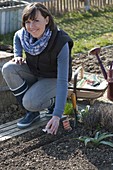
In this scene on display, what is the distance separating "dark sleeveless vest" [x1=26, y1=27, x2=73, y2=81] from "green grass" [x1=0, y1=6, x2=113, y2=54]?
326 centimetres

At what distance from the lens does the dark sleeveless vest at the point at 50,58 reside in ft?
15.5

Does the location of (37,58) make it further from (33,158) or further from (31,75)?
(33,158)

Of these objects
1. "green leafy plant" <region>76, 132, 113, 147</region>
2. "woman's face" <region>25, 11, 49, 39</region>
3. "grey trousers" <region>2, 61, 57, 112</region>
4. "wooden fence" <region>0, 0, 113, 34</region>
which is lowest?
"wooden fence" <region>0, 0, 113, 34</region>

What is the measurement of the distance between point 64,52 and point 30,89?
0.55m

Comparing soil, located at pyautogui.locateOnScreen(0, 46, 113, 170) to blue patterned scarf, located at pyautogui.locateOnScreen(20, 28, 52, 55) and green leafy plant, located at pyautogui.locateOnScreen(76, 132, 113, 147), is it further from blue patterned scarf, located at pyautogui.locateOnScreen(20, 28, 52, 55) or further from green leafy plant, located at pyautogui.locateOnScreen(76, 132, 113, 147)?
blue patterned scarf, located at pyautogui.locateOnScreen(20, 28, 52, 55)

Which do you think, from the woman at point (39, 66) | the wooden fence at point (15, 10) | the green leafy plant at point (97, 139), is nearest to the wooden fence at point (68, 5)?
the wooden fence at point (15, 10)

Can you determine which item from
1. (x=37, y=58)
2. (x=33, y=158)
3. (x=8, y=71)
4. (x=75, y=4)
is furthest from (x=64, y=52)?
(x=75, y=4)

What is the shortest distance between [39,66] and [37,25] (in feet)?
1.67

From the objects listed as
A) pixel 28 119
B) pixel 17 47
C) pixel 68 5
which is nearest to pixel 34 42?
pixel 17 47

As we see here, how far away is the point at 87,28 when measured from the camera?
10656mm

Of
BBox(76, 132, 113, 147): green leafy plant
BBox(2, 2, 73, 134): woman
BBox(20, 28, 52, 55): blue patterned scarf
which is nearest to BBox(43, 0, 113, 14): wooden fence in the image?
BBox(2, 2, 73, 134): woman

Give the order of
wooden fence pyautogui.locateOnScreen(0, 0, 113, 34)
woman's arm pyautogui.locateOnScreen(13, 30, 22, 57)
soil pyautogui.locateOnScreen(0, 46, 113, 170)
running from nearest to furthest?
soil pyautogui.locateOnScreen(0, 46, 113, 170) < woman's arm pyautogui.locateOnScreen(13, 30, 22, 57) < wooden fence pyautogui.locateOnScreen(0, 0, 113, 34)

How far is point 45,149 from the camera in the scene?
14.8 feet

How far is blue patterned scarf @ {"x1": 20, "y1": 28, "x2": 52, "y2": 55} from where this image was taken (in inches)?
187
